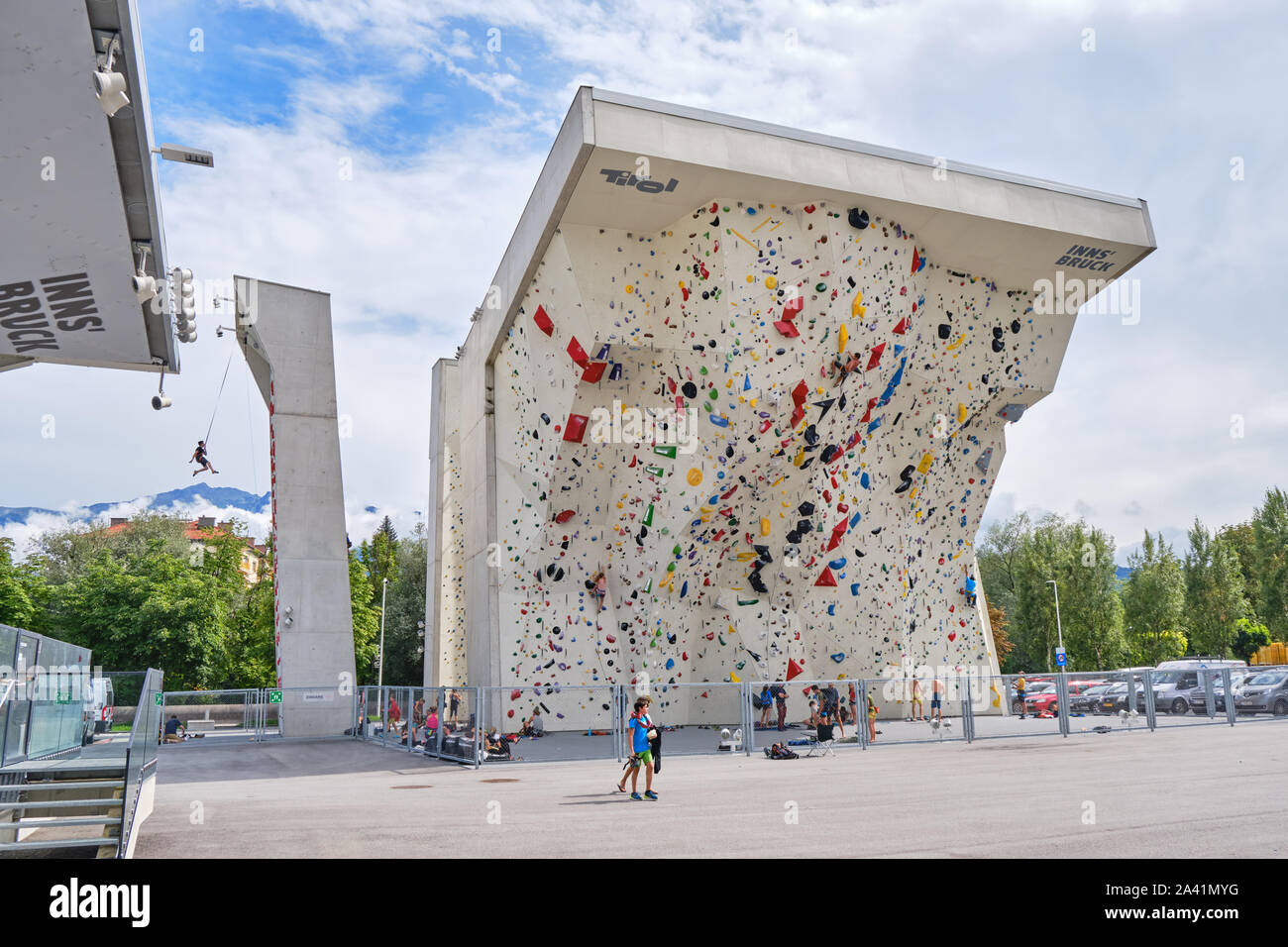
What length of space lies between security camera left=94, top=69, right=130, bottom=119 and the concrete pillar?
21.6 m

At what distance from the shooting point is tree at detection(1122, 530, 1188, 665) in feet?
158

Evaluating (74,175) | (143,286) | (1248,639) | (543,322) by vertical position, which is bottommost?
(1248,639)

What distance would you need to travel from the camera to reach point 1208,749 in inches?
577

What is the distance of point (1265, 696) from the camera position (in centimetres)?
2234

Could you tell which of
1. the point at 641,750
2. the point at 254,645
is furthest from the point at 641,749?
the point at 254,645

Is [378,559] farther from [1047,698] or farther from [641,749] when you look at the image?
[641,749]

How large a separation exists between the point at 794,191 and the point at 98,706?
16.6 meters

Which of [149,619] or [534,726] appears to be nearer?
[534,726]

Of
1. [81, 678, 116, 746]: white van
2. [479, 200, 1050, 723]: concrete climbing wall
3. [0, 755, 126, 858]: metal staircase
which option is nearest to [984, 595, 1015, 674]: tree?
[479, 200, 1050, 723]: concrete climbing wall

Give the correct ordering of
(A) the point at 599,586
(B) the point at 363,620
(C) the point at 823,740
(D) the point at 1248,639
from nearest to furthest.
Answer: (C) the point at 823,740 < (A) the point at 599,586 < (B) the point at 363,620 < (D) the point at 1248,639

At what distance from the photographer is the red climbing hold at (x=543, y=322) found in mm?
21906

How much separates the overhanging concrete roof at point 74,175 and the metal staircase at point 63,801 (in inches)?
188
